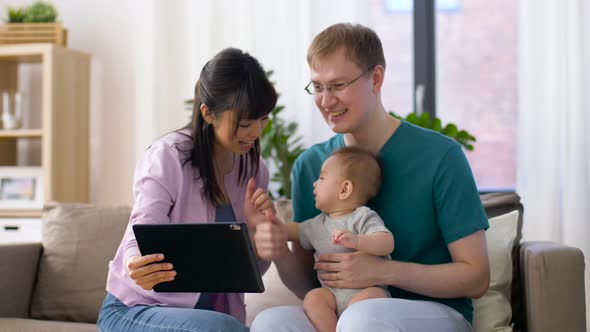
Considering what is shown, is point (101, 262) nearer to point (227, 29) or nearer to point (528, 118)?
point (227, 29)

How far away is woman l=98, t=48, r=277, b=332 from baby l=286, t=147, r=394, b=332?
133mm

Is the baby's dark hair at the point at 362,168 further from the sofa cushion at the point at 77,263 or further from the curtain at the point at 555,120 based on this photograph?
the curtain at the point at 555,120

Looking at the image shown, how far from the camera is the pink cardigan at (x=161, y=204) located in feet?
5.80

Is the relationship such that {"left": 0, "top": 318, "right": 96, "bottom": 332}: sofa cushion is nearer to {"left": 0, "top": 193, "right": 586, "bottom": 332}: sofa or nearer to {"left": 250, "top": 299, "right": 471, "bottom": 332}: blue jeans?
{"left": 0, "top": 193, "right": 586, "bottom": 332}: sofa

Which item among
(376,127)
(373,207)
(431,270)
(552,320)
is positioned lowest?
(552,320)

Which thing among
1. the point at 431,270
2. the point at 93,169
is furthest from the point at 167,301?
the point at 93,169

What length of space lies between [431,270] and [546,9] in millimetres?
2216

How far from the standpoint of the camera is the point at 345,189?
5.98 ft

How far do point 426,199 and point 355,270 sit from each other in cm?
27

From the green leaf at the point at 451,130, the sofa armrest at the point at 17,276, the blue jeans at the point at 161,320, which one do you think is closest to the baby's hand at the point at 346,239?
the blue jeans at the point at 161,320

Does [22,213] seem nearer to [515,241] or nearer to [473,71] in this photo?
[473,71]

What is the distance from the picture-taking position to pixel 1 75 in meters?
4.12

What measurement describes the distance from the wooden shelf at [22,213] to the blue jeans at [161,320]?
2132 mm

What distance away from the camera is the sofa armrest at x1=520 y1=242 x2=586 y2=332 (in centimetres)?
190
